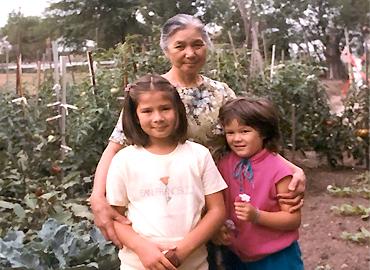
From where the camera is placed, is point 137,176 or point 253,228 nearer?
point 137,176

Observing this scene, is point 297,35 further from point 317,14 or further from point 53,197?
point 53,197

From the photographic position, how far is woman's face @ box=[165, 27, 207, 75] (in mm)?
1728

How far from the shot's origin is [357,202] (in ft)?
17.0

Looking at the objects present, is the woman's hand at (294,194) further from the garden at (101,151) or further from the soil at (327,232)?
the soil at (327,232)

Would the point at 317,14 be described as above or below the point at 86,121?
above

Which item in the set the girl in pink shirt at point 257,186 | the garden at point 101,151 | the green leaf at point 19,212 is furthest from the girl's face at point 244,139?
the green leaf at point 19,212

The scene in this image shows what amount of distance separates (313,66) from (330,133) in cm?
74

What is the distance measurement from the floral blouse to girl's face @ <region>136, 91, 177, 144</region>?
183 mm

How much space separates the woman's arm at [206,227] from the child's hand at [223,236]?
0.07 m

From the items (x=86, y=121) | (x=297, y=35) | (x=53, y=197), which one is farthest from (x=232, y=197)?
(x=297, y=35)

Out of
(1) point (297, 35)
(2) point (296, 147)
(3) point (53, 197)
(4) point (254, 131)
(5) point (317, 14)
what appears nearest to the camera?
(4) point (254, 131)

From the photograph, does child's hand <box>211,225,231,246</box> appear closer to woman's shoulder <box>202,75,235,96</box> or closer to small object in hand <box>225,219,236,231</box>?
small object in hand <box>225,219,236,231</box>

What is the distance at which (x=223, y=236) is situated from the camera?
1702 millimetres

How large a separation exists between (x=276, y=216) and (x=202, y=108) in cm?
37
